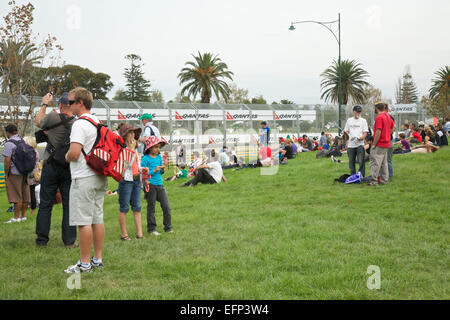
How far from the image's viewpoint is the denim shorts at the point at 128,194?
19.9 feet

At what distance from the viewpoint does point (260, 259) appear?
4.73 m

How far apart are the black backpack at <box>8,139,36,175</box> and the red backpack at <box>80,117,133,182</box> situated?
4.63 meters

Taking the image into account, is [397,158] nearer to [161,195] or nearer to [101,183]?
[161,195]

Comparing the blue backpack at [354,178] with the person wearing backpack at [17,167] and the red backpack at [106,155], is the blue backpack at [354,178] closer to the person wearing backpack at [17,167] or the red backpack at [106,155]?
the red backpack at [106,155]

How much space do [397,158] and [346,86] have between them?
3991 cm

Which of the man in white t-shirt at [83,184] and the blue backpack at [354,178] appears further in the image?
the blue backpack at [354,178]

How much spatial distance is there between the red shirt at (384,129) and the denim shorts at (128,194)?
19.0 ft

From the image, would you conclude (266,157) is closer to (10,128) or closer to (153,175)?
(10,128)

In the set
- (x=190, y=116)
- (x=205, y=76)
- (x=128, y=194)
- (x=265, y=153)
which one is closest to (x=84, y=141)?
(x=128, y=194)

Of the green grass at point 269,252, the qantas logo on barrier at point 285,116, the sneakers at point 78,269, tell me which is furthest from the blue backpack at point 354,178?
the qantas logo on barrier at point 285,116

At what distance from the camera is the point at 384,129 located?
9180 millimetres

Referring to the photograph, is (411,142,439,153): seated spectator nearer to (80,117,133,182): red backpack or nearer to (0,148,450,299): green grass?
(0,148,450,299): green grass

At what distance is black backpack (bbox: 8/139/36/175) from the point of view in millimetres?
8062

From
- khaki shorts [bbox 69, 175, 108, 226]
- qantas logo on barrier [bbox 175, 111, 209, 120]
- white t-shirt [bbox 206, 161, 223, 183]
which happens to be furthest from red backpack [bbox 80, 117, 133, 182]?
qantas logo on barrier [bbox 175, 111, 209, 120]
